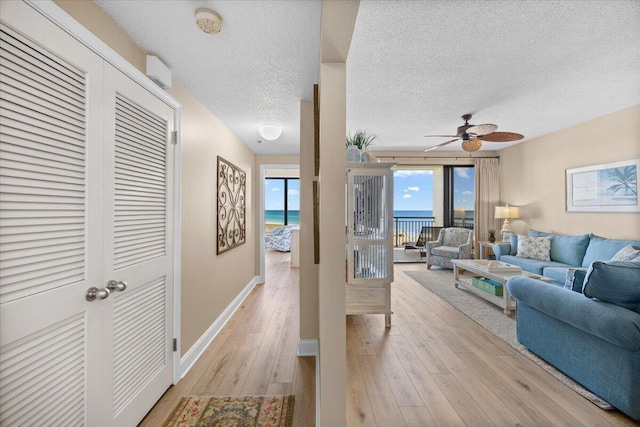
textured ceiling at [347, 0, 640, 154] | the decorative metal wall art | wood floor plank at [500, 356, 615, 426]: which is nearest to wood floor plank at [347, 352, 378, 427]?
wood floor plank at [500, 356, 615, 426]

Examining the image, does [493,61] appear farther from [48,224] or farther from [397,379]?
[48,224]

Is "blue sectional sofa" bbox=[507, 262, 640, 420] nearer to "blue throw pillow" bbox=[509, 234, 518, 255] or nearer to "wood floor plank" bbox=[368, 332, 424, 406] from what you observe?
"wood floor plank" bbox=[368, 332, 424, 406]

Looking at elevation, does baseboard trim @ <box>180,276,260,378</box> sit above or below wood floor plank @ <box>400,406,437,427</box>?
above

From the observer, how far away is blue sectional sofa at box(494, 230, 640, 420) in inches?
64.9

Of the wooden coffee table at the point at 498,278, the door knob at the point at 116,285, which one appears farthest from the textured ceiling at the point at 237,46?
the wooden coffee table at the point at 498,278

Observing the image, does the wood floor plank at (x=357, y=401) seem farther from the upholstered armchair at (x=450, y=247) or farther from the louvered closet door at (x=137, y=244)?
the upholstered armchair at (x=450, y=247)

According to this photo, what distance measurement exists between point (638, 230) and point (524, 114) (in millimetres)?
2051

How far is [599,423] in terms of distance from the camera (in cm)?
166

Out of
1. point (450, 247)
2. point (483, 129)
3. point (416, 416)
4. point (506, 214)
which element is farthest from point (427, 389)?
point (506, 214)

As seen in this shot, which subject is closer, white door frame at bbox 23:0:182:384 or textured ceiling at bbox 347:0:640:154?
white door frame at bbox 23:0:182:384

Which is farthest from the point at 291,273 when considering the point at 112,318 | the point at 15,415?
the point at 15,415

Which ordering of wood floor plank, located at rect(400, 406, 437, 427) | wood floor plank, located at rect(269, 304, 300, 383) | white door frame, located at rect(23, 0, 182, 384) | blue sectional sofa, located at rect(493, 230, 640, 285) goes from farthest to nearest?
1. blue sectional sofa, located at rect(493, 230, 640, 285)
2. wood floor plank, located at rect(269, 304, 300, 383)
3. wood floor plank, located at rect(400, 406, 437, 427)
4. white door frame, located at rect(23, 0, 182, 384)

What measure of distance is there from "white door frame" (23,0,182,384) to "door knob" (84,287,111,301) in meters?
0.72

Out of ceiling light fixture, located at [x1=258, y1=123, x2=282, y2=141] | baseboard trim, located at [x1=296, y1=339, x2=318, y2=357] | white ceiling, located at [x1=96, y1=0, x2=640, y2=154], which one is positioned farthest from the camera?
ceiling light fixture, located at [x1=258, y1=123, x2=282, y2=141]
